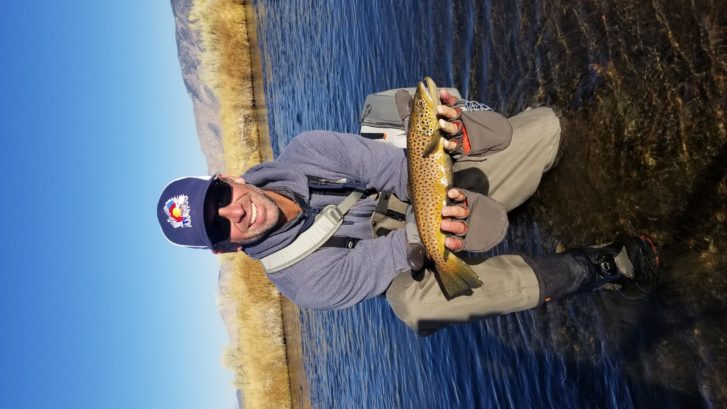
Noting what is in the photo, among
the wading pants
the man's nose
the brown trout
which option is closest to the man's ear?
the man's nose

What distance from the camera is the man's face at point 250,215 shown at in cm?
418

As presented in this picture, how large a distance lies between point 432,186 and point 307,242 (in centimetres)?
116

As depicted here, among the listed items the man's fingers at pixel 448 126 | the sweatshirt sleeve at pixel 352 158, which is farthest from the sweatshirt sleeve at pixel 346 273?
the man's fingers at pixel 448 126

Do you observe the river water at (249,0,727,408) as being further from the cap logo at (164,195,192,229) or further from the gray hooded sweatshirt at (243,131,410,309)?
the cap logo at (164,195,192,229)

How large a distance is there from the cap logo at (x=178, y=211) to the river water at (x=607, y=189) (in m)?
3.66

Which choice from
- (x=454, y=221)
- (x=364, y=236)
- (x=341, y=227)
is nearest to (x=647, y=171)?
(x=454, y=221)

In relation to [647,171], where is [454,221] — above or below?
below

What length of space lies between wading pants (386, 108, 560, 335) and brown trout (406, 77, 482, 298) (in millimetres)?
222

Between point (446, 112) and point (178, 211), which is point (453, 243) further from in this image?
point (178, 211)

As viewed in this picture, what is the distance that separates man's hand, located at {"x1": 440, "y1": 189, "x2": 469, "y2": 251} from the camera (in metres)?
3.91

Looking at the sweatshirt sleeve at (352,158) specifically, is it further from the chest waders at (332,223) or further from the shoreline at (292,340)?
the shoreline at (292,340)

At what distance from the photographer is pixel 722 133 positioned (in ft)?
12.2

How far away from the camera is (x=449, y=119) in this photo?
13.1ft

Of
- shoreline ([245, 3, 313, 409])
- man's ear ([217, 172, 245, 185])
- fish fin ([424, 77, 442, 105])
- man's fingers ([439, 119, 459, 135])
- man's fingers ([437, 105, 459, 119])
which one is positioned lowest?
shoreline ([245, 3, 313, 409])
